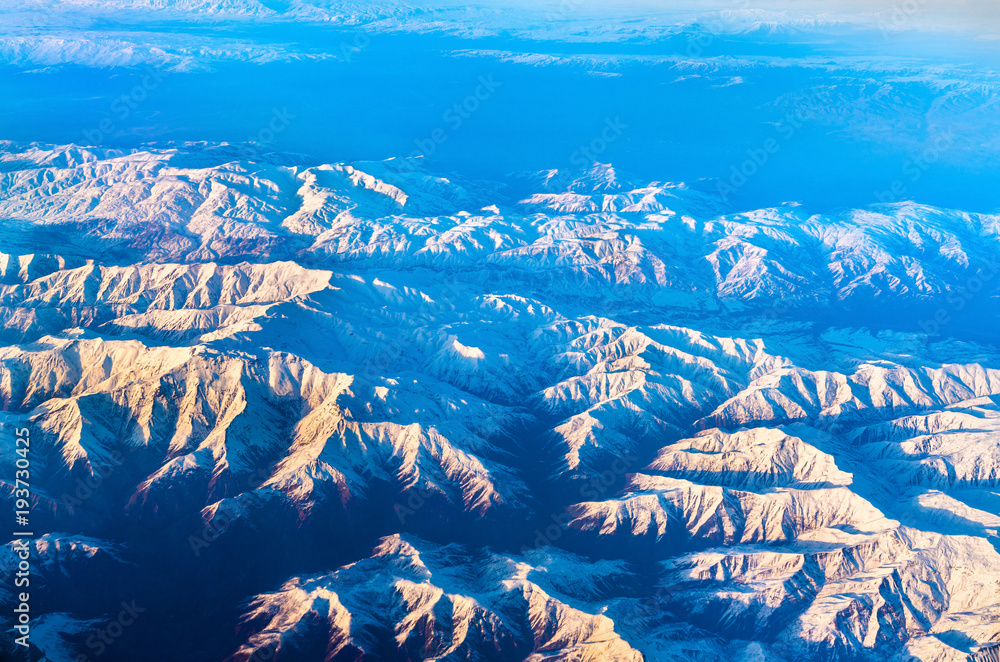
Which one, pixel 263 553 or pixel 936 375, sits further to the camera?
pixel 936 375

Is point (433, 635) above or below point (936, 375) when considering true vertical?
below

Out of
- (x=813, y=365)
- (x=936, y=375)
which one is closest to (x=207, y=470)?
(x=813, y=365)

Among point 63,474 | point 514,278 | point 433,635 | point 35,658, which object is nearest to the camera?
point 35,658

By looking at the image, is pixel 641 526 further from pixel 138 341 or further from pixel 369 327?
pixel 138 341

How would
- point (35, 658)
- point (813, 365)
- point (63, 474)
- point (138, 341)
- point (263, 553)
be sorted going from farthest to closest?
point (813, 365), point (138, 341), point (63, 474), point (263, 553), point (35, 658)

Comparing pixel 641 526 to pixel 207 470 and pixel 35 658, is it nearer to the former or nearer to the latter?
pixel 207 470

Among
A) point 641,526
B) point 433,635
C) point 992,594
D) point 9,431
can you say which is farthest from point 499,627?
point 9,431
